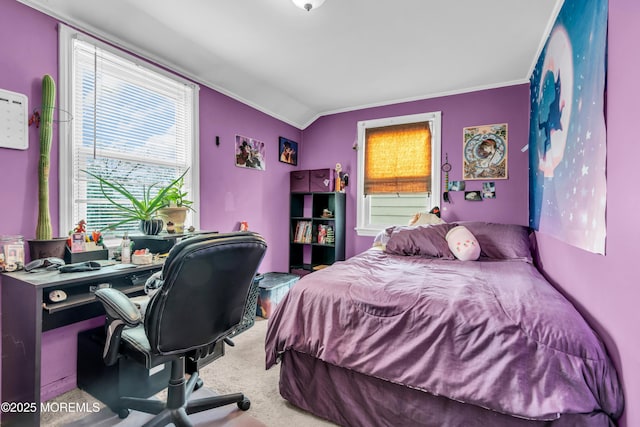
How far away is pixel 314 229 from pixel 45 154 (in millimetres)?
2830

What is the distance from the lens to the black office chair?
3.96 ft

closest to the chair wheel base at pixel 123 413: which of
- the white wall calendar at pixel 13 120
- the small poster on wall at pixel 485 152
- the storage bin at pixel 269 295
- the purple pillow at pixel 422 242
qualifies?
the storage bin at pixel 269 295

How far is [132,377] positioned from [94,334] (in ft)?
1.34

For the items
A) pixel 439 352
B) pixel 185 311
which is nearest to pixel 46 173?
pixel 185 311

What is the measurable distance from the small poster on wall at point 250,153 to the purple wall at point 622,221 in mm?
2953

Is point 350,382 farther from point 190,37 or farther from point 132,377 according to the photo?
point 190,37

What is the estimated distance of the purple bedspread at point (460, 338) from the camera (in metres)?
1.07

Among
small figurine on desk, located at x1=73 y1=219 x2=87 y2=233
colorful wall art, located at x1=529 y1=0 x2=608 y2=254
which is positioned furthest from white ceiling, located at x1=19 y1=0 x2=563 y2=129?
small figurine on desk, located at x1=73 y1=219 x2=87 y2=233

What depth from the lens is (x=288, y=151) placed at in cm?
407

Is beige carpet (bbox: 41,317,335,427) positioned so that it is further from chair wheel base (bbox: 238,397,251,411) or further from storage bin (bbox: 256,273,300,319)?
storage bin (bbox: 256,273,300,319)

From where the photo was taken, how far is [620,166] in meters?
1.13

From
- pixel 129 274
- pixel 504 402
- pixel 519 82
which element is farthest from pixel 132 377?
pixel 519 82

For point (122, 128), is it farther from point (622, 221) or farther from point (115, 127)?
point (622, 221)

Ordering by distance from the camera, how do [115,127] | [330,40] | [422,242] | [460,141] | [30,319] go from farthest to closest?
[460,141]
[422,242]
[330,40]
[115,127]
[30,319]
